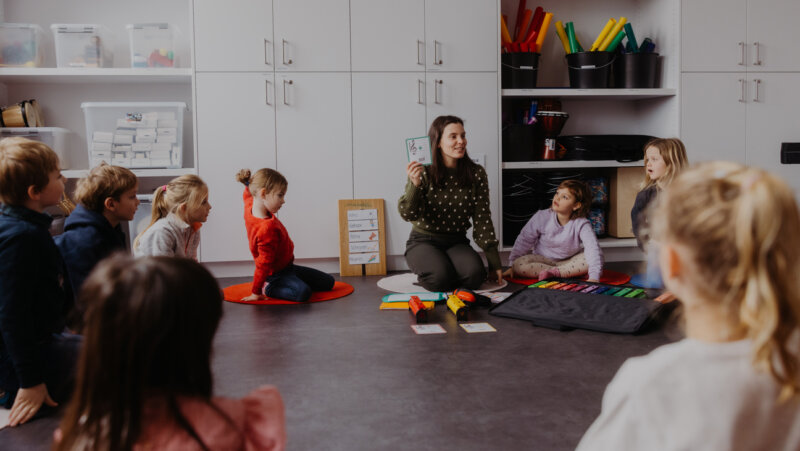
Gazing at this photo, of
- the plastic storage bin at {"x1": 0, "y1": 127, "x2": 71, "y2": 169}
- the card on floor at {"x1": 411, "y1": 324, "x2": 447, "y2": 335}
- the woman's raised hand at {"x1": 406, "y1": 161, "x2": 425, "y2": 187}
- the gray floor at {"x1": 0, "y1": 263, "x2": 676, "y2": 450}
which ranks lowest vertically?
the gray floor at {"x1": 0, "y1": 263, "x2": 676, "y2": 450}

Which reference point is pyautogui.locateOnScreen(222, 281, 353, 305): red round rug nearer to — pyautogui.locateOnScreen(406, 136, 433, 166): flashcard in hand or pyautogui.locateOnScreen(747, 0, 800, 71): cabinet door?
pyautogui.locateOnScreen(406, 136, 433, 166): flashcard in hand

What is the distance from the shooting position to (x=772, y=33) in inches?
158

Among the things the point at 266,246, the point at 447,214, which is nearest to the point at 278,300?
the point at 266,246

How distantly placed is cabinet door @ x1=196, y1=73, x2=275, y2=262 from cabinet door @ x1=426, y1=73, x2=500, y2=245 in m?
0.98

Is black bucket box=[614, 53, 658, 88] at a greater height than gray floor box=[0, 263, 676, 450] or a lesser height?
greater

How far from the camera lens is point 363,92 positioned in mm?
3805

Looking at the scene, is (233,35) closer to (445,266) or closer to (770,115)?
(445,266)

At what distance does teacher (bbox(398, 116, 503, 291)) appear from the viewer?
3.22m

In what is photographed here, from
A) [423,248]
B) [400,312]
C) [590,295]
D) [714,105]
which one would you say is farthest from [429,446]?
[714,105]

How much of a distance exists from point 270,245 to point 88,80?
1.80 metres

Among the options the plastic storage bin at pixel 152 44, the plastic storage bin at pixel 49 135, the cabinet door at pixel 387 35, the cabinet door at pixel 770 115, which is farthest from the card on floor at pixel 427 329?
the cabinet door at pixel 770 115

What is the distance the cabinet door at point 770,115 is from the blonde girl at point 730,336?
3803mm

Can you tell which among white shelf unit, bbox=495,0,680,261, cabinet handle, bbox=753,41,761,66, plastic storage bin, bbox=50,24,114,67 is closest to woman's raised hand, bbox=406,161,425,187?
white shelf unit, bbox=495,0,680,261

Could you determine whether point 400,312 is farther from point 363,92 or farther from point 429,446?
point 363,92
